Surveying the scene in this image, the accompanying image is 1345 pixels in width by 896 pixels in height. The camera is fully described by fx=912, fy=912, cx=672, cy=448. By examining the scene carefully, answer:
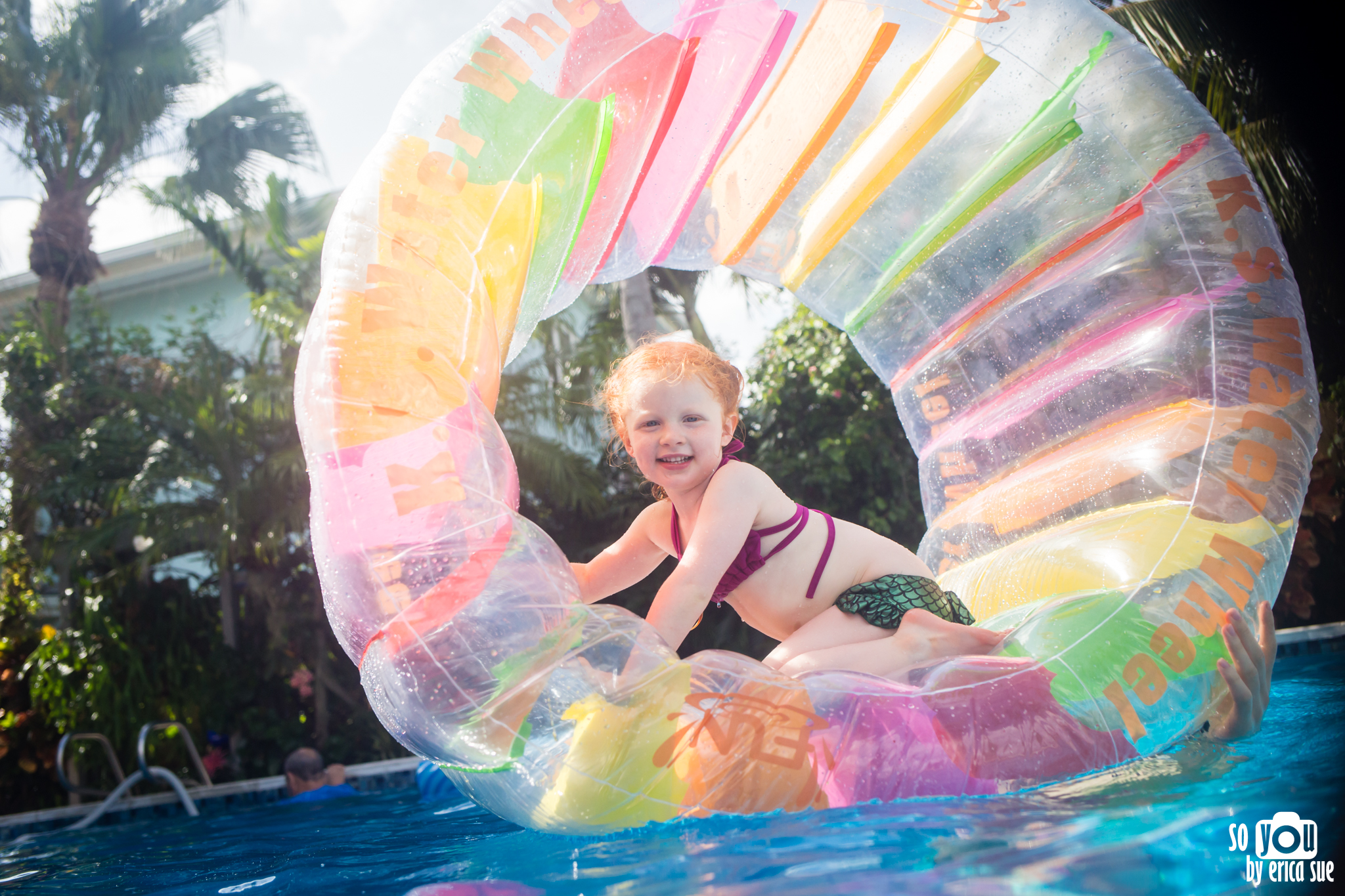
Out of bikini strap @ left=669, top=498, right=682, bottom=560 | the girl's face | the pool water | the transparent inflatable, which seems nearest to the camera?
the pool water

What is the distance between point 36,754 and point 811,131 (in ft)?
22.0

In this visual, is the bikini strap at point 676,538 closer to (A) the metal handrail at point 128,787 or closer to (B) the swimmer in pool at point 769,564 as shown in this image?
(B) the swimmer in pool at point 769,564

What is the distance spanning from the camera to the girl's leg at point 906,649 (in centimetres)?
234

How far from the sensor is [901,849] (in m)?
1.54

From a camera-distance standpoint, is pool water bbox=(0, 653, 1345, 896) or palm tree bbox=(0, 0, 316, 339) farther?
palm tree bbox=(0, 0, 316, 339)

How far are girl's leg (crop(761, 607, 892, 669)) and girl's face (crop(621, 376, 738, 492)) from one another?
0.50 metres

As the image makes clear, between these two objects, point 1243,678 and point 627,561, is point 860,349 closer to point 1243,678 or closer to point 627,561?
point 627,561

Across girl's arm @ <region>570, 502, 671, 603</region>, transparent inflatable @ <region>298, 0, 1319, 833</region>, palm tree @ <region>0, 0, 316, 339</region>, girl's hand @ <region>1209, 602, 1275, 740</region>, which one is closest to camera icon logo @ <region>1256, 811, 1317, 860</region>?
transparent inflatable @ <region>298, 0, 1319, 833</region>

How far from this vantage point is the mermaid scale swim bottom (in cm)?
241

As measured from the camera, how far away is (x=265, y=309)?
7410mm

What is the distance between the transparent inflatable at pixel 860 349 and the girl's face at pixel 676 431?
0.42 metres

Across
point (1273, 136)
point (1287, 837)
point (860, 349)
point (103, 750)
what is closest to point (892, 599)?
point (1287, 837)

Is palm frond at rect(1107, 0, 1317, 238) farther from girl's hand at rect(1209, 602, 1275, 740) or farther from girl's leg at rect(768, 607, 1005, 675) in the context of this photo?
girl's leg at rect(768, 607, 1005, 675)

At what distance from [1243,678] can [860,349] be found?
5.84 feet
